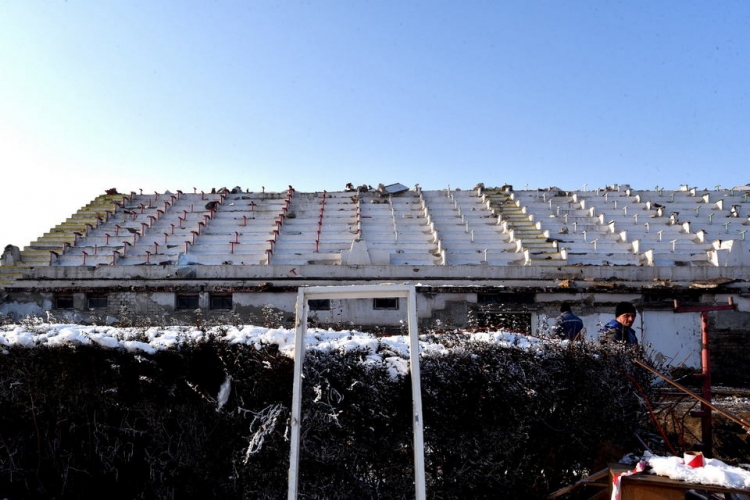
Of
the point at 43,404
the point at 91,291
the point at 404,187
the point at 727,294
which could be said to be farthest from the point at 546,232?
the point at 43,404

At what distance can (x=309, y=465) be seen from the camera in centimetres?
516

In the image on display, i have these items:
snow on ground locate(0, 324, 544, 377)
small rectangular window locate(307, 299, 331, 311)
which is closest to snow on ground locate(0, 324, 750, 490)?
snow on ground locate(0, 324, 544, 377)

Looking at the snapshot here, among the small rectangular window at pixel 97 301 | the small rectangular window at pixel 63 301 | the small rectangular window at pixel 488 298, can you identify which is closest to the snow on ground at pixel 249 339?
the small rectangular window at pixel 488 298

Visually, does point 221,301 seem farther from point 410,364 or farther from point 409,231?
point 410,364

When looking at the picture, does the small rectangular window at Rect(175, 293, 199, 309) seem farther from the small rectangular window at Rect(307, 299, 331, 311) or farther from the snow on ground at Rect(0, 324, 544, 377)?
the snow on ground at Rect(0, 324, 544, 377)

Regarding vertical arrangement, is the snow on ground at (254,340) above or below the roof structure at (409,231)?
below

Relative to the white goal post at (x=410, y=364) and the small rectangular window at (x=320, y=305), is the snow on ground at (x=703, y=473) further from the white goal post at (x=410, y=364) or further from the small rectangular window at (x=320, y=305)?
the small rectangular window at (x=320, y=305)

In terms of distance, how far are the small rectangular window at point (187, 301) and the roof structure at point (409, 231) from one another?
3.31 ft

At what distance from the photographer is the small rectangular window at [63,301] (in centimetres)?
1521

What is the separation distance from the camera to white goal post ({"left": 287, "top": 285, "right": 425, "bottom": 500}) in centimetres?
460

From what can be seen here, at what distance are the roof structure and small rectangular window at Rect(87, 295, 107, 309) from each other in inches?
33.8

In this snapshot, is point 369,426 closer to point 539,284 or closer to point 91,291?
point 539,284

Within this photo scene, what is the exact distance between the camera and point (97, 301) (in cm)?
1519

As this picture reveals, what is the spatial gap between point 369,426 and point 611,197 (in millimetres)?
19351
